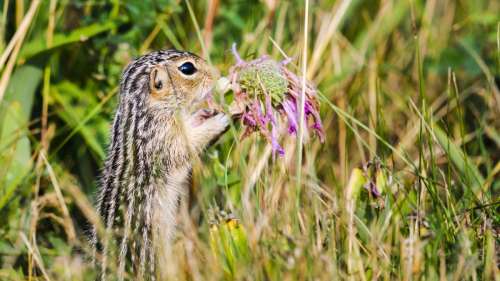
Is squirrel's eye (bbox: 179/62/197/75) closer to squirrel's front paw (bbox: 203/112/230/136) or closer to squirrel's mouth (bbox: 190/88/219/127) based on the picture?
squirrel's mouth (bbox: 190/88/219/127)

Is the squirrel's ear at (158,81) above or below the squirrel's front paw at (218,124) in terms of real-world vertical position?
above

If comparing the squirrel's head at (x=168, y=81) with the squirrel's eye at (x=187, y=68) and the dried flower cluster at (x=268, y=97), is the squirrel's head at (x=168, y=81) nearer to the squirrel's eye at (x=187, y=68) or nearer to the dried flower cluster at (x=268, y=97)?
the squirrel's eye at (x=187, y=68)

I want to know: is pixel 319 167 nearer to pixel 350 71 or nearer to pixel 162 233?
pixel 350 71

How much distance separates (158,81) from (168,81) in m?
0.05

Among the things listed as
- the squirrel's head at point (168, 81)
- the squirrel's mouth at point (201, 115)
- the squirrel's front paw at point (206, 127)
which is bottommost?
the squirrel's front paw at point (206, 127)

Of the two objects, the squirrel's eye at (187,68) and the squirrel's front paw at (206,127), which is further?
the squirrel's eye at (187,68)

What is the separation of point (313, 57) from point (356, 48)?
0.79m

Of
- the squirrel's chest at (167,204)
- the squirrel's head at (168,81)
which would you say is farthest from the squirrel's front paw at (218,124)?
the squirrel's chest at (167,204)

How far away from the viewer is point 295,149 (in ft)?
14.0

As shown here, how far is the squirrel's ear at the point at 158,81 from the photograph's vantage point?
3982 mm

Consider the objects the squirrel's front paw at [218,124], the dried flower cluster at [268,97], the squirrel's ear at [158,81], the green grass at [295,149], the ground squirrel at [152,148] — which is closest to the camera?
the green grass at [295,149]

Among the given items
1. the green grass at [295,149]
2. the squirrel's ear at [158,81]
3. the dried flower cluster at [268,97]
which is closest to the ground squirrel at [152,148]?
the squirrel's ear at [158,81]

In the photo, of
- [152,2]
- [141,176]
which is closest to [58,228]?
[141,176]

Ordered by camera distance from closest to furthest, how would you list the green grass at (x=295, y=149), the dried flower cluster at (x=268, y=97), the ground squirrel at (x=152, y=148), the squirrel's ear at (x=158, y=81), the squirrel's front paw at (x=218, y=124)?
the green grass at (x=295, y=149), the dried flower cluster at (x=268, y=97), the ground squirrel at (x=152, y=148), the squirrel's front paw at (x=218, y=124), the squirrel's ear at (x=158, y=81)
